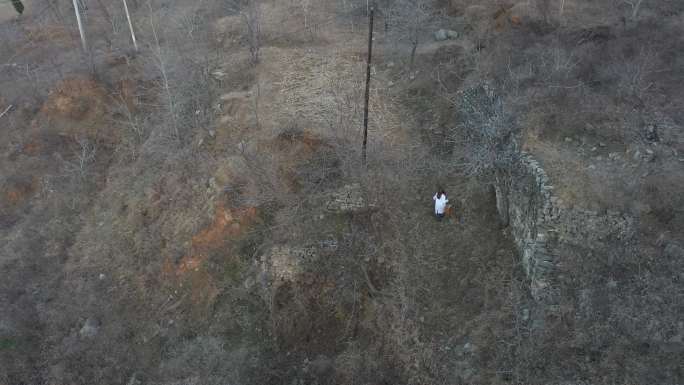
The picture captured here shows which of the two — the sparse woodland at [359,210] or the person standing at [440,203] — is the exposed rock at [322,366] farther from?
the person standing at [440,203]

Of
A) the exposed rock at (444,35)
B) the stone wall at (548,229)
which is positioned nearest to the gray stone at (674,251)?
the stone wall at (548,229)

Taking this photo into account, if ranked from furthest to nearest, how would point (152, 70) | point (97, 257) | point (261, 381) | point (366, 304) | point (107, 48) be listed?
point (107, 48) < point (152, 70) < point (97, 257) < point (366, 304) < point (261, 381)

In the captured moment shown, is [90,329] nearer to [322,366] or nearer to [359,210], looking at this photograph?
[322,366]

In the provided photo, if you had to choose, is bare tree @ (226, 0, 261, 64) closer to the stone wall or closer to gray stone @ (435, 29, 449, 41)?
gray stone @ (435, 29, 449, 41)

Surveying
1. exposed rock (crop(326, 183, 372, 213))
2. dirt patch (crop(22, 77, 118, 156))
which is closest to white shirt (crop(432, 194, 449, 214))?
exposed rock (crop(326, 183, 372, 213))

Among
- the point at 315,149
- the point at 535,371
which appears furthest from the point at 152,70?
the point at 535,371

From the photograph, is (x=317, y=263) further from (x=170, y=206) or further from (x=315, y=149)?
(x=170, y=206)

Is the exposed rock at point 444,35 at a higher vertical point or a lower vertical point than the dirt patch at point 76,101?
higher
